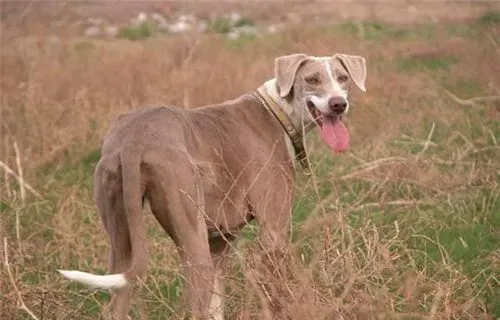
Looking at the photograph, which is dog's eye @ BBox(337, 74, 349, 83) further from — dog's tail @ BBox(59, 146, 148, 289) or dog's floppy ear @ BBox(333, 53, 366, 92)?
dog's tail @ BBox(59, 146, 148, 289)

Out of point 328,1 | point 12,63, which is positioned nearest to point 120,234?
point 12,63

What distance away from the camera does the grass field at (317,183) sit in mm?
4422

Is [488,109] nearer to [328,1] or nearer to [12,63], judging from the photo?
[12,63]

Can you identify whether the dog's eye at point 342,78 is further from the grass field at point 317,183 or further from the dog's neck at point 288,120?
the grass field at point 317,183

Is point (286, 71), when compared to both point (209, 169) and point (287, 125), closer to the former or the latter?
point (287, 125)

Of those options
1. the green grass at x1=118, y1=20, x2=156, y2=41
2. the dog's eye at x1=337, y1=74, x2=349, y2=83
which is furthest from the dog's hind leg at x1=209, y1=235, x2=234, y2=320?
the green grass at x1=118, y1=20, x2=156, y2=41

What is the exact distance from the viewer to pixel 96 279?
4199 mm

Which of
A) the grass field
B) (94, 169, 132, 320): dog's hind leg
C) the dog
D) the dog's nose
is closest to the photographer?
the grass field

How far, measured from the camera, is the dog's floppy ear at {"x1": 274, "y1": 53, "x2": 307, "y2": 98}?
560cm

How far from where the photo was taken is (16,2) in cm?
1232

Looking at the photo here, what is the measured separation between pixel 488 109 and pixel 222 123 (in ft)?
13.9

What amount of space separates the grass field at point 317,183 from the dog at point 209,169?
0.58 feet

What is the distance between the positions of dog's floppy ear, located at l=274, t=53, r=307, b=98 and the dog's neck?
58 millimetres

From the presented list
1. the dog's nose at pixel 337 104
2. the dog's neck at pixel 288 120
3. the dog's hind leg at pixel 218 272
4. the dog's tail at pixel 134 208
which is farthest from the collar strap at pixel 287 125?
the dog's tail at pixel 134 208
